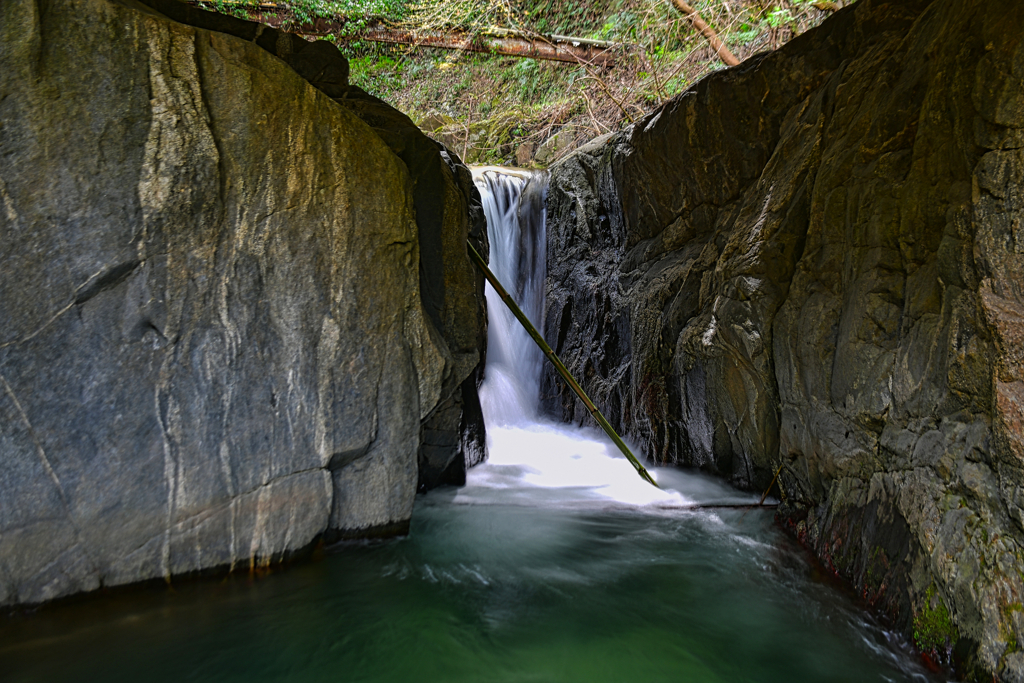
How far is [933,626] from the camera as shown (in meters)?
2.79

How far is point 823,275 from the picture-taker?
4348mm

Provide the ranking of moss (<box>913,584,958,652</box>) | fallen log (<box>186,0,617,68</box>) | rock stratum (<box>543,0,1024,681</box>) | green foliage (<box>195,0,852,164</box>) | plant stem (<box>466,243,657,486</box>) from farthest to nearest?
green foliage (<box>195,0,852,164</box>), fallen log (<box>186,0,617,68</box>), plant stem (<box>466,243,657,486</box>), moss (<box>913,584,958,652</box>), rock stratum (<box>543,0,1024,681</box>)

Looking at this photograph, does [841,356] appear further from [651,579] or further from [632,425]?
[632,425]

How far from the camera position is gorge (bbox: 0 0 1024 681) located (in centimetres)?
283

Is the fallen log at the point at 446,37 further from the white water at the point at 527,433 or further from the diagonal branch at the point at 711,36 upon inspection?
the white water at the point at 527,433

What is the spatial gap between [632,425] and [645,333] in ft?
4.26

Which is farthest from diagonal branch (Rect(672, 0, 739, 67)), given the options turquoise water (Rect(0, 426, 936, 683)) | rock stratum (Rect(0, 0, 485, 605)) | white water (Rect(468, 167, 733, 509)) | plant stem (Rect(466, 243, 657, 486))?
turquoise water (Rect(0, 426, 936, 683))

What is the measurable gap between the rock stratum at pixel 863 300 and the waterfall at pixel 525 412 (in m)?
0.83

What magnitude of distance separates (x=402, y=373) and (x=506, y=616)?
1745 millimetres

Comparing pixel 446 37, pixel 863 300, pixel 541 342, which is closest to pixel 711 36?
pixel 446 37

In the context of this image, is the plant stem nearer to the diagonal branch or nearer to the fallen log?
the fallen log

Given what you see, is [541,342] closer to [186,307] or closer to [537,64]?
[186,307]

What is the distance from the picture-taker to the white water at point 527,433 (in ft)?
19.2

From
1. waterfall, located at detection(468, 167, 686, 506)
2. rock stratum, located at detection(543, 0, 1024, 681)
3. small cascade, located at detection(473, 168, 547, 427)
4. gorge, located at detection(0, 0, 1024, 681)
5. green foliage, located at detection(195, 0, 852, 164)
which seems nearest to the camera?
rock stratum, located at detection(543, 0, 1024, 681)
